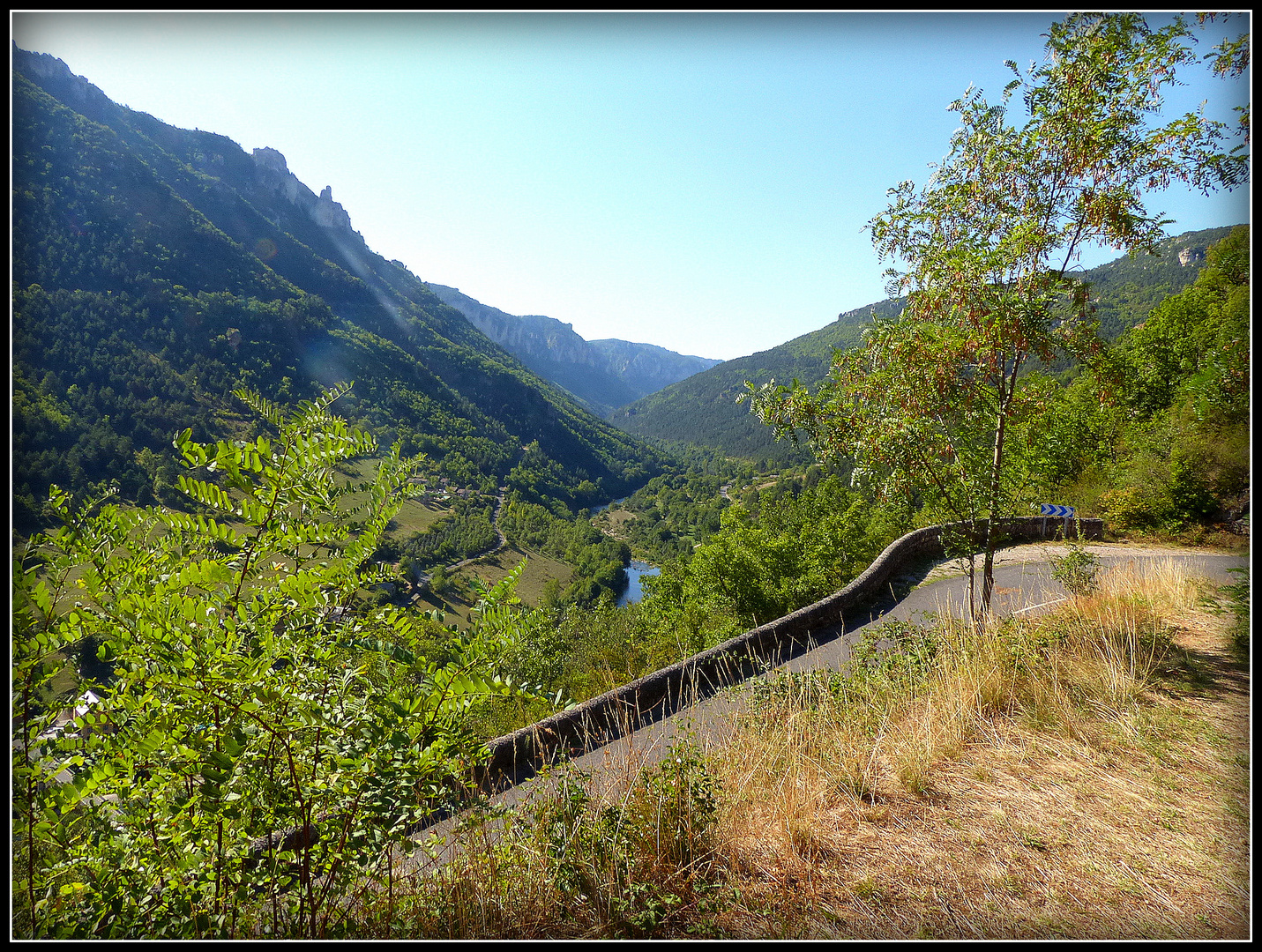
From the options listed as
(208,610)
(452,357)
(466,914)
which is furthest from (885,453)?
(452,357)

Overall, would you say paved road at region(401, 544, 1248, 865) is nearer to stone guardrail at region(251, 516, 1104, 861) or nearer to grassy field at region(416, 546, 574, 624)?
stone guardrail at region(251, 516, 1104, 861)

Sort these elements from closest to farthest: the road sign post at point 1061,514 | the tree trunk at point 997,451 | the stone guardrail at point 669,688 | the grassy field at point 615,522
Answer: the stone guardrail at point 669,688
the tree trunk at point 997,451
the road sign post at point 1061,514
the grassy field at point 615,522

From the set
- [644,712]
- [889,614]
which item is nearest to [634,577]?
[889,614]

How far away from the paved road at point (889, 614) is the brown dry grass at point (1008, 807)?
0.52 meters

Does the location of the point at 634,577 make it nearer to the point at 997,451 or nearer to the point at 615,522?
the point at 615,522

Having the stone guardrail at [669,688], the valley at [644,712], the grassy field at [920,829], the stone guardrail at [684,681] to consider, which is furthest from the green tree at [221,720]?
the stone guardrail at [684,681]

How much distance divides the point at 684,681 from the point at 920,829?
3.23 metres

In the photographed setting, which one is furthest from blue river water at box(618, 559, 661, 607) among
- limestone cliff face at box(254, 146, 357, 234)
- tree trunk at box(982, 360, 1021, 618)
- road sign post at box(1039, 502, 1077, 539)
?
limestone cliff face at box(254, 146, 357, 234)

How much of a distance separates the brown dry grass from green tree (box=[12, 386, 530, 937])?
1.48 metres

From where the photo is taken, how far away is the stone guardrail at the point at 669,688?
11.2ft

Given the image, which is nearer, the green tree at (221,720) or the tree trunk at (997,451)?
the green tree at (221,720)

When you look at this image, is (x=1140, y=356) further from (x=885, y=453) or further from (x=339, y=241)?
(x=339, y=241)

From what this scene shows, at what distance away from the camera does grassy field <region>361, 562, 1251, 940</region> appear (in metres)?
1.93

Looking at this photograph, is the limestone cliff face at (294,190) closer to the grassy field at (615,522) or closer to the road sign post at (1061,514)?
the grassy field at (615,522)
